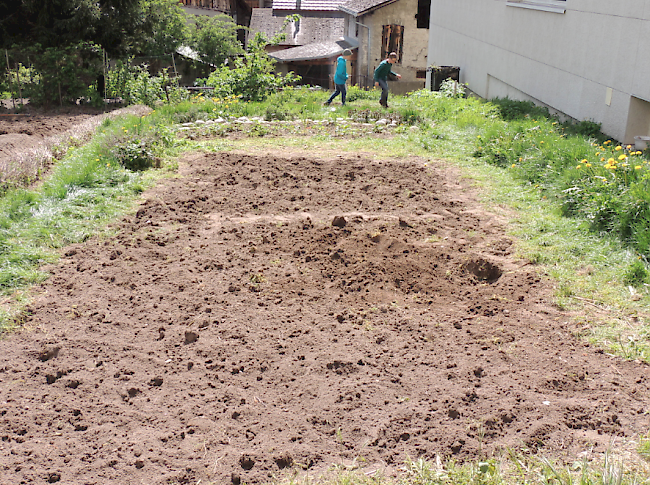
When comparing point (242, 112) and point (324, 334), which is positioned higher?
point (242, 112)

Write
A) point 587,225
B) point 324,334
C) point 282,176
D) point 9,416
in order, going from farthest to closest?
point 282,176
point 587,225
point 324,334
point 9,416

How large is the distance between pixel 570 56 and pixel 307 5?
112 feet

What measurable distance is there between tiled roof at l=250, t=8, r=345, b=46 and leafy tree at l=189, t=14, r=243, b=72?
5.07m

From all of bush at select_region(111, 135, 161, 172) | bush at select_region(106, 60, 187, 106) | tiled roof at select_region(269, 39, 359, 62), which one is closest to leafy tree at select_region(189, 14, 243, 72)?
tiled roof at select_region(269, 39, 359, 62)

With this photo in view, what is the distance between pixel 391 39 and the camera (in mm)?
29484

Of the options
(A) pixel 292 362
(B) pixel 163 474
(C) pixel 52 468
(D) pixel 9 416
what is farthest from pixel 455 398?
(D) pixel 9 416

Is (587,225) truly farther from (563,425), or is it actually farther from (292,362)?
(292,362)

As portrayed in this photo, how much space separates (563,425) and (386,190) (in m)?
4.81

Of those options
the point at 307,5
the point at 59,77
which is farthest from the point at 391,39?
the point at 59,77

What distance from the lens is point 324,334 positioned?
4480 mm

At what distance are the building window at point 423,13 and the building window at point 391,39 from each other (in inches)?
38.4

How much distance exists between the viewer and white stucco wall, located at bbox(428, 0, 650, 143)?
26.6 ft

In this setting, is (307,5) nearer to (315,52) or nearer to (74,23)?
(315,52)

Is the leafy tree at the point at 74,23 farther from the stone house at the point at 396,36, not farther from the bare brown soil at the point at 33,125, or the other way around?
the stone house at the point at 396,36
